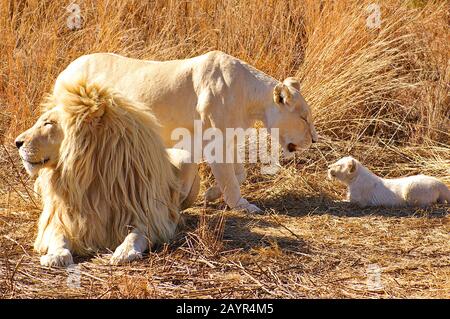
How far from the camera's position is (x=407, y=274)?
15.4 feet

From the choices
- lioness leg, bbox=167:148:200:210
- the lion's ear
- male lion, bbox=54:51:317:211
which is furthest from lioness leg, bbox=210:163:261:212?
the lion's ear

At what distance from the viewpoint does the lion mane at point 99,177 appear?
191 inches

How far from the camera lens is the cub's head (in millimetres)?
6387

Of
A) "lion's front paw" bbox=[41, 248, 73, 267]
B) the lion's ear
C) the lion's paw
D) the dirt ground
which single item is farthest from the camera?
the lion's paw

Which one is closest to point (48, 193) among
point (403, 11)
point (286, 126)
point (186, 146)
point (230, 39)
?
point (186, 146)

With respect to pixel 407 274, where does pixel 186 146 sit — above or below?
above

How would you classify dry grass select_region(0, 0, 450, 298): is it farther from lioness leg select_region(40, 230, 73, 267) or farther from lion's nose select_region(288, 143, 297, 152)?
lion's nose select_region(288, 143, 297, 152)

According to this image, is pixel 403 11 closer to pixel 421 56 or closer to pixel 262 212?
pixel 421 56

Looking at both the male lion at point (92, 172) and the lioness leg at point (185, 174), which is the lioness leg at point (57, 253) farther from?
the lioness leg at point (185, 174)

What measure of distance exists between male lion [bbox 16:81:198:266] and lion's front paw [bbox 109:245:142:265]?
0.05ft

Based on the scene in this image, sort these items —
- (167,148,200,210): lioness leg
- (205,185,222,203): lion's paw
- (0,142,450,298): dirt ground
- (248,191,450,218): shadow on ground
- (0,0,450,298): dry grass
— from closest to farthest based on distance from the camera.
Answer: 1. (0,142,450,298): dirt ground
2. (0,0,450,298): dry grass
3. (167,148,200,210): lioness leg
4. (248,191,450,218): shadow on ground
5. (205,185,222,203): lion's paw

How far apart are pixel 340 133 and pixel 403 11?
61.7 inches

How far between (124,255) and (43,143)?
0.82 metres

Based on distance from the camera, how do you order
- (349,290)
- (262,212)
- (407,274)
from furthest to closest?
(262,212) → (407,274) → (349,290)
